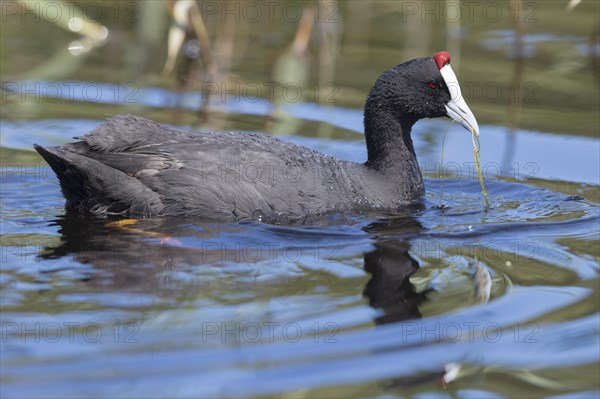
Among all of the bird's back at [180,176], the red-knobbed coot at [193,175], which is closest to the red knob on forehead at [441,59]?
the red-knobbed coot at [193,175]

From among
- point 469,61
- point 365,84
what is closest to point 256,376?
point 365,84

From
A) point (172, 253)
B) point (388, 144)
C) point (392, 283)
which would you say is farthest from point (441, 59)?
point (172, 253)

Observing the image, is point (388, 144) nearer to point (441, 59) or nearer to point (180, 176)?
point (441, 59)

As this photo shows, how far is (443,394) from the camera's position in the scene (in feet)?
14.2

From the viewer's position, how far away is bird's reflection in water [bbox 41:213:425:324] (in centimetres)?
545

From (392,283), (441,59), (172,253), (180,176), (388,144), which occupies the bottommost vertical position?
(392,283)

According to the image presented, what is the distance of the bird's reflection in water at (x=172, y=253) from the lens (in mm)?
5453

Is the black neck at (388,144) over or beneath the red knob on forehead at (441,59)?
beneath

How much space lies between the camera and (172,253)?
6.09 m

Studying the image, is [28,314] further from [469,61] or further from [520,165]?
[469,61]

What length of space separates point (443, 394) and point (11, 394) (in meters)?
1.77

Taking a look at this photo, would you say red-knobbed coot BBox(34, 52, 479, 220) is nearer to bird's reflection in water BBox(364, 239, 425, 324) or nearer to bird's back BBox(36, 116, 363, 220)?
bird's back BBox(36, 116, 363, 220)

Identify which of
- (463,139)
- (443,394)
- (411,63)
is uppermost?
(411,63)

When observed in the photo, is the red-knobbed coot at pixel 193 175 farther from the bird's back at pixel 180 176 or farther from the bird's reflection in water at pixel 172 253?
the bird's reflection in water at pixel 172 253
